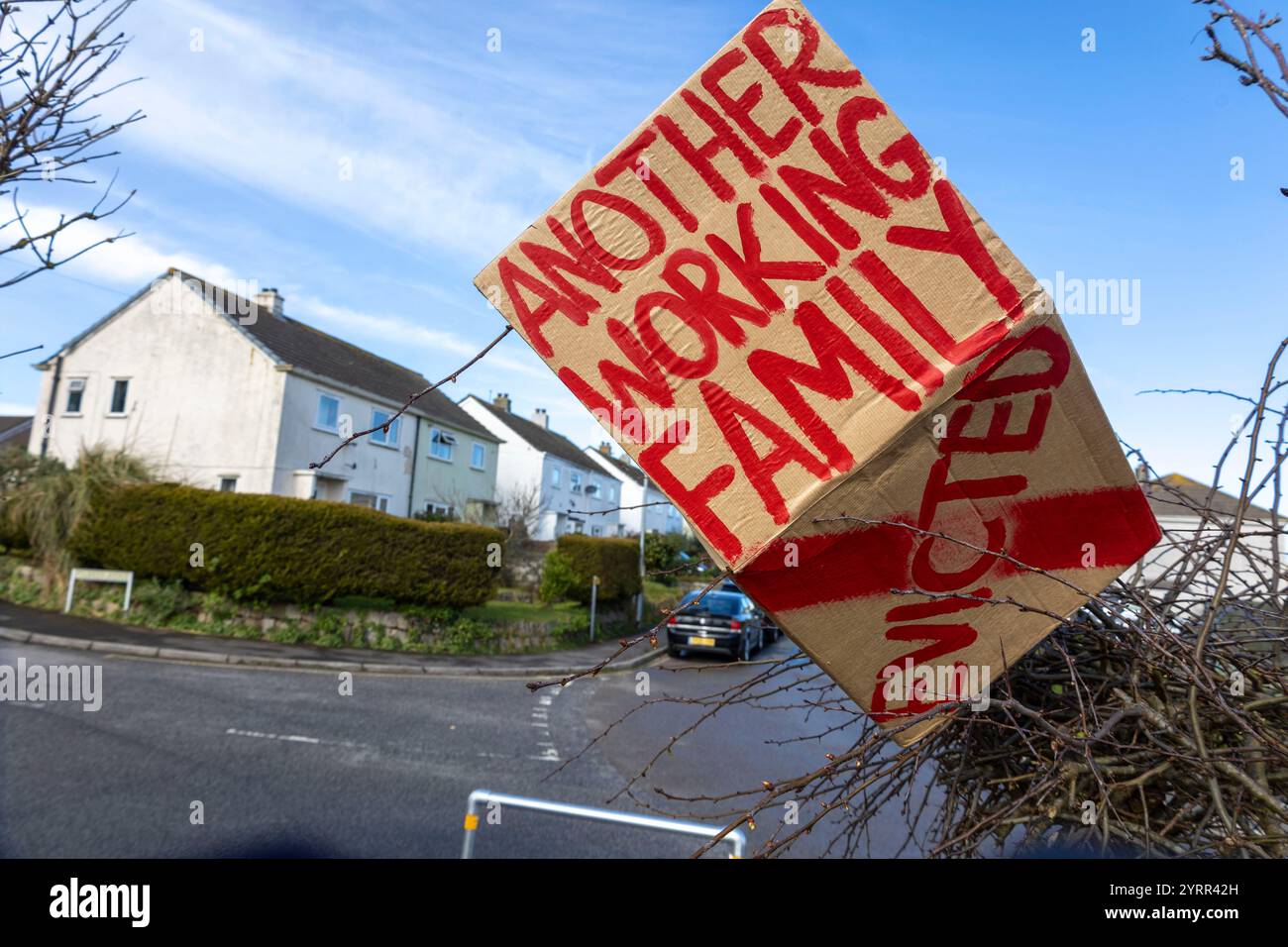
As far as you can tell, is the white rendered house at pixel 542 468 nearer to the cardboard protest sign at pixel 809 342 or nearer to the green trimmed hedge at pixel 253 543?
the green trimmed hedge at pixel 253 543

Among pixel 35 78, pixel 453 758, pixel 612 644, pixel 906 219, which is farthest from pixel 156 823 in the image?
pixel 612 644

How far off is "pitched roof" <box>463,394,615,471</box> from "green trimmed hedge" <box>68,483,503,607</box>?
26.6 metres

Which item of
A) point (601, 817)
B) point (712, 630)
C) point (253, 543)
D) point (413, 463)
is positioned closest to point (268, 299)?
point (413, 463)

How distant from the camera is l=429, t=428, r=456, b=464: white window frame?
29.0m

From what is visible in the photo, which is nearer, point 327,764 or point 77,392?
point 327,764

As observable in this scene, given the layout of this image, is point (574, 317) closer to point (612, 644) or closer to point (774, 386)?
point (774, 386)

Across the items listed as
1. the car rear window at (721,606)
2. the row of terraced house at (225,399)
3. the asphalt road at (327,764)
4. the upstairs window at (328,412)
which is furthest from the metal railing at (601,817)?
the upstairs window at (328,412)

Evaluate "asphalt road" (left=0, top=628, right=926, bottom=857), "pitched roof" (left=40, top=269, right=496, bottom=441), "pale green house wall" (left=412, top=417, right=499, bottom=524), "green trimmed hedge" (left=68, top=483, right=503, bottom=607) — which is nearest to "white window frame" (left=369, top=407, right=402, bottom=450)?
"pitched roof" (left=40, top=269, right=496, bottom=441)

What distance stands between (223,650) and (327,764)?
256 inches

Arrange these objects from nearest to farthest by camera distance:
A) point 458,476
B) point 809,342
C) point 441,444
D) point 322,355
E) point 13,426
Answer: point 809,342 → point 322,355 → point 441,444 → point 458,476 → point 13,426

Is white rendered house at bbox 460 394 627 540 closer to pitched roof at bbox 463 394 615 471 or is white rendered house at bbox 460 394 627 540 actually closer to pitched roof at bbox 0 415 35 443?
pitched roof at bbox 463 394 615 471

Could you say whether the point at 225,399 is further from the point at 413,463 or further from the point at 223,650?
the point at 223,650

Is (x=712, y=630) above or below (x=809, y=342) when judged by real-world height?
below

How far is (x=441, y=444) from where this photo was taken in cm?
2975
